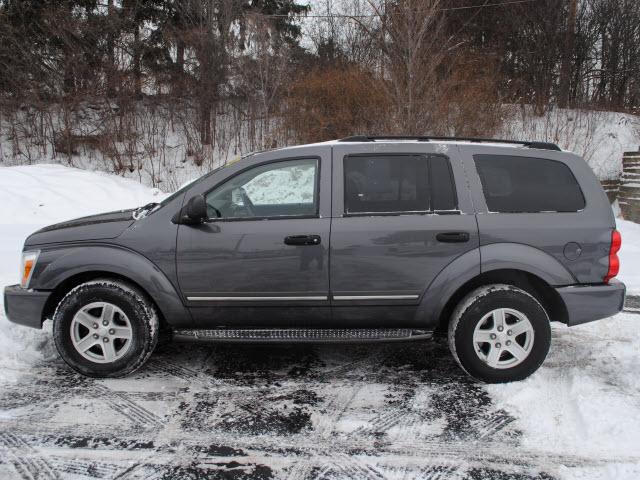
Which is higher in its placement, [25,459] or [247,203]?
[247,203]

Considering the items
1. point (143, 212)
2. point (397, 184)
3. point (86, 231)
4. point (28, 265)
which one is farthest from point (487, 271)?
point (28, 265)

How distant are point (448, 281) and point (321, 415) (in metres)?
1.30

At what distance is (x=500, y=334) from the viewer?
12.0 feet

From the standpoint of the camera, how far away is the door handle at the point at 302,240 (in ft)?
11.9

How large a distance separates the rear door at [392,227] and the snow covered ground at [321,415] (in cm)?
63

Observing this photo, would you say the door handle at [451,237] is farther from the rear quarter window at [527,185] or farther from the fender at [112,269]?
the fender at [112,269]

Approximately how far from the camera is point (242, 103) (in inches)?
736

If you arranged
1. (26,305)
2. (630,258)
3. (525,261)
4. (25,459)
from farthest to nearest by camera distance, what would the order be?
(630,258) → (26,305) → (525,261) → (25,459)

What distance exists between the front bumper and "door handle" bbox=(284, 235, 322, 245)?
1.88 m

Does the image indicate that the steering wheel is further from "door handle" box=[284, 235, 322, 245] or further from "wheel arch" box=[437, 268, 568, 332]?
"wheel arch" box=[437, 268, 568, 332]

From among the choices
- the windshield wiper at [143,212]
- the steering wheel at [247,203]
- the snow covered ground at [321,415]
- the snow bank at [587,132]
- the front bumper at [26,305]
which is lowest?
the snow covered ground at [321,415]

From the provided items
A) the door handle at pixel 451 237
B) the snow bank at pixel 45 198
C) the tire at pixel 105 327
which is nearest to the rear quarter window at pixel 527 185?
the door handle at pixel 451 237

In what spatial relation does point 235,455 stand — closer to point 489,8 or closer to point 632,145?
point 632,145

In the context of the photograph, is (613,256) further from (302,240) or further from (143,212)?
(143,212)
